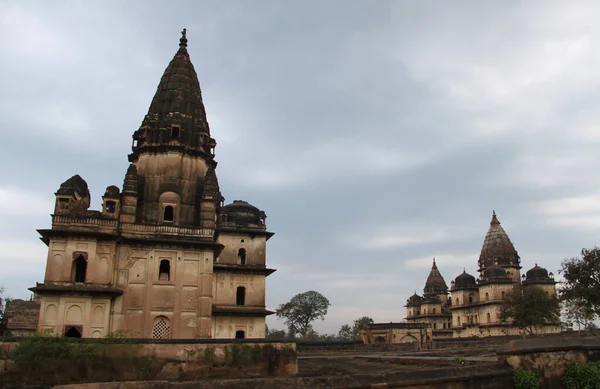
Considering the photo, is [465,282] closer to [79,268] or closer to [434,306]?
[434,306]

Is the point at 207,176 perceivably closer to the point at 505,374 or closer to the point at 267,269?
the point at 267,269

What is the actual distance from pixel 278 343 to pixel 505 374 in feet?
31.9

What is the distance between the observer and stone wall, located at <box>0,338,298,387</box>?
1420cm

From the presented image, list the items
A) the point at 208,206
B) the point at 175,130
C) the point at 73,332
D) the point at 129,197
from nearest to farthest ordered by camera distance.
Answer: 1. the point at 73,332
2. the point at 129,197
3. the point at 208,206
4. the point at 175,130

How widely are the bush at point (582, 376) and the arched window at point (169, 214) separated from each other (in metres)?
21.8

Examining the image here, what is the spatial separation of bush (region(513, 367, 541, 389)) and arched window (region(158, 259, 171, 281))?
19317mm

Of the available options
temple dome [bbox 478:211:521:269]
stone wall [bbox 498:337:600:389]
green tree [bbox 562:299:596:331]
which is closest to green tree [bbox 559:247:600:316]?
green tree [bbox 562:299:596:331]

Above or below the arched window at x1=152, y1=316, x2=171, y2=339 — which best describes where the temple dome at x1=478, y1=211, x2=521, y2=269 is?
above

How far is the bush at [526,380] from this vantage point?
30.3ft

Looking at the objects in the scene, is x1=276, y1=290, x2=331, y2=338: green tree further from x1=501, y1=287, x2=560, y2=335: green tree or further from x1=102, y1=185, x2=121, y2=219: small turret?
x1=102, y1=185, x2=121, y2=219: small turret

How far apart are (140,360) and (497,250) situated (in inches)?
2485

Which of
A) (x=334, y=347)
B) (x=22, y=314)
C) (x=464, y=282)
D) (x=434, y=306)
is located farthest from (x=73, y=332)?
(x=434, y=306)

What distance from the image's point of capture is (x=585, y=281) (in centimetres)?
4022

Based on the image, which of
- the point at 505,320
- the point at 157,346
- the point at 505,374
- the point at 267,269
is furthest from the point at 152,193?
the point at 505,320
